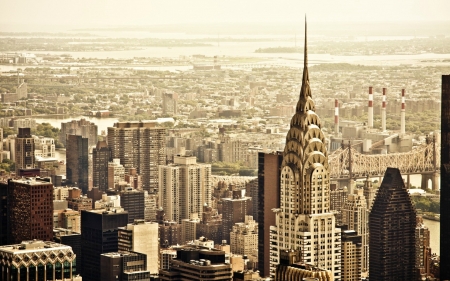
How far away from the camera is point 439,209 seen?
2236 cm

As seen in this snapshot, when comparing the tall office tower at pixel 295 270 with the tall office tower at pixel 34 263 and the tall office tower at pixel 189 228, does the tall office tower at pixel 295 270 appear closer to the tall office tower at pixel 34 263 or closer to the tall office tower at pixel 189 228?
the tall office tower at pixel 34 263

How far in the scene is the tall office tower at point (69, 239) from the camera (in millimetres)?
22047

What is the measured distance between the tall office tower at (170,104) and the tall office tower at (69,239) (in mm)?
10975

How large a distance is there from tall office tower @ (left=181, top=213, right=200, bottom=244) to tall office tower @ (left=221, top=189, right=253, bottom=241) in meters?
0.54

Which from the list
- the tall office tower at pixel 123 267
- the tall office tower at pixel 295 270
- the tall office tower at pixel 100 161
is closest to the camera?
the tall office tower at pixel 295 270

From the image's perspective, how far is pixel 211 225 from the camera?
89.2ft

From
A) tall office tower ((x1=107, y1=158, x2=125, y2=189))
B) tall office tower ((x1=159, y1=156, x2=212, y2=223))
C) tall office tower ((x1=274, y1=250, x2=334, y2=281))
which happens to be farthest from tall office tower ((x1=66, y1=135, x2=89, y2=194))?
tall office tower ((x1=274, y1=250, x2=334, y2=281))

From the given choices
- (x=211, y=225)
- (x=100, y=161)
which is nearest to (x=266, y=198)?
(x=211, y=225)

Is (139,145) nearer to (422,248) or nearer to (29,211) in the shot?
(29,211)

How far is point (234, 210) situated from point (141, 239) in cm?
385

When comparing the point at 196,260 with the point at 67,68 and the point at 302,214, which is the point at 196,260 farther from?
the point at 67,68

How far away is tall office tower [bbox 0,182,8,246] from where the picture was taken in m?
21.7

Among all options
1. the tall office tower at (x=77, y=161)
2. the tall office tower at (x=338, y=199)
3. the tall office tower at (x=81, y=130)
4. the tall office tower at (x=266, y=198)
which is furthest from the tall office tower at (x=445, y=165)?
the tall office tower at (x=81, y=130)

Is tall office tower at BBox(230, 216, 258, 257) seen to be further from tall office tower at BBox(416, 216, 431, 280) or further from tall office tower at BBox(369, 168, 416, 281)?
tall office tower at BBox(416, 216, 431, 280)
